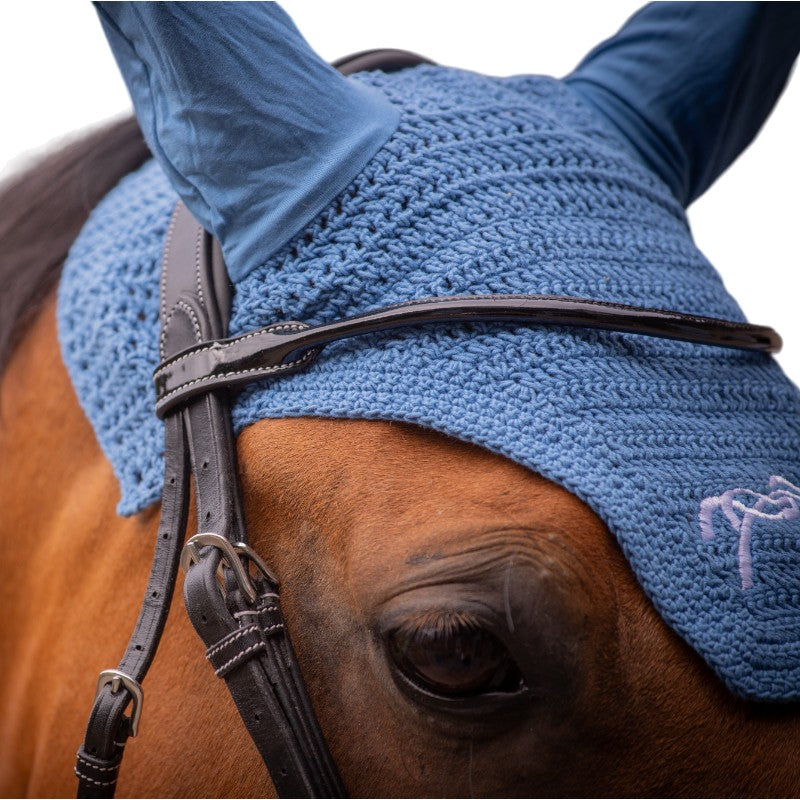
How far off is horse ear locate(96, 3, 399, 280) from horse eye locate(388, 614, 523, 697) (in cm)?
42

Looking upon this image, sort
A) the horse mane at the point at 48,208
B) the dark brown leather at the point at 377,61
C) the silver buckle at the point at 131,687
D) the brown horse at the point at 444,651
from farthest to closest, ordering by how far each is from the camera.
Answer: the horse mane at the point at 48,208 < the dark brown leather at the point at 377,61 < the silver buckle at the point at 131,687 < the brown horse at the point at 444,651

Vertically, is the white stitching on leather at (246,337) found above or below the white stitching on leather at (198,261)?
below

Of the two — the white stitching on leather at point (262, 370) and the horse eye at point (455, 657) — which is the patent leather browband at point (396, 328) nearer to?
the white stitching on leather at point (262, 370)

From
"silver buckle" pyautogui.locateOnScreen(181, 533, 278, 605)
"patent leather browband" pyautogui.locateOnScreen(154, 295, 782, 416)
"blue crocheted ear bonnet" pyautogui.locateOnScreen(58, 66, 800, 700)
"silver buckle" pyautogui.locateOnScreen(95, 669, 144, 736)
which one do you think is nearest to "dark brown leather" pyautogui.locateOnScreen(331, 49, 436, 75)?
"blue crocheted ear bonnet" pyautogui.locateOnScreen(58, 66, 800, 700)

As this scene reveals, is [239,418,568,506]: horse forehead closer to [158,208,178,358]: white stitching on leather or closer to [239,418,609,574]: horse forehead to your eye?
[239,418,609,574]: horse forehead

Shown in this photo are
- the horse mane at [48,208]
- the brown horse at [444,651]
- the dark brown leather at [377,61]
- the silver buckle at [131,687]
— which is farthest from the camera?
the horse mane at [48,208]

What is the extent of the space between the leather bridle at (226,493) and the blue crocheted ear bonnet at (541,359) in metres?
0.02

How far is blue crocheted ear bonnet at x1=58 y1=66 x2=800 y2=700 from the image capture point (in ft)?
2.57

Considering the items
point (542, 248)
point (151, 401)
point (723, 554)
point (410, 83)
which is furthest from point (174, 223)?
point (723, 554)

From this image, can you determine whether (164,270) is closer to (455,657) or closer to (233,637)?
(233,637)

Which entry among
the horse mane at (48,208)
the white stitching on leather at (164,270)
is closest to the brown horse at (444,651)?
the white stitching on leather at (164,270)

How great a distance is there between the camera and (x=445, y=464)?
820 mm

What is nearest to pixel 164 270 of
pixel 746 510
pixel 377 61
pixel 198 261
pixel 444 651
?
pixel 198 261

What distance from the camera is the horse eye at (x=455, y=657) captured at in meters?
0.75
